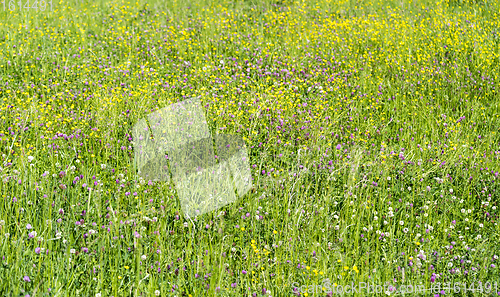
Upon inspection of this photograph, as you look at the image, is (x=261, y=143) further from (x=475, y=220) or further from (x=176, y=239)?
(x=475, y=220)

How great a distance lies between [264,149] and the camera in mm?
4664

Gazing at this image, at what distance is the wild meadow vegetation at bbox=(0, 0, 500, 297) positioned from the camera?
10.2 ft

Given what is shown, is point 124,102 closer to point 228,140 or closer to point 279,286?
point 228,140

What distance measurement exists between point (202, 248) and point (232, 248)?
27 cm

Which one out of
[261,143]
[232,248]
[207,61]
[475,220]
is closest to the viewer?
[232,248]

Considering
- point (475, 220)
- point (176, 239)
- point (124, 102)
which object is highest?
point (124, 102)

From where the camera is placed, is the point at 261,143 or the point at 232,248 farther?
the point at 261,143

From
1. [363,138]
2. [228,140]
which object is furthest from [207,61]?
[363,138]

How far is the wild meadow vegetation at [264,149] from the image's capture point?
311 centimetres

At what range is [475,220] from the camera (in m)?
3.92

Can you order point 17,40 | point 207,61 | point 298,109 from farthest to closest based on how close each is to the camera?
point 17,40 → point 207,61 → point 298,109

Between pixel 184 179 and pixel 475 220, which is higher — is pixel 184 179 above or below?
above

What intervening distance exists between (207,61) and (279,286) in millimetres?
4461

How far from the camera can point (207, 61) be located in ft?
22.2
